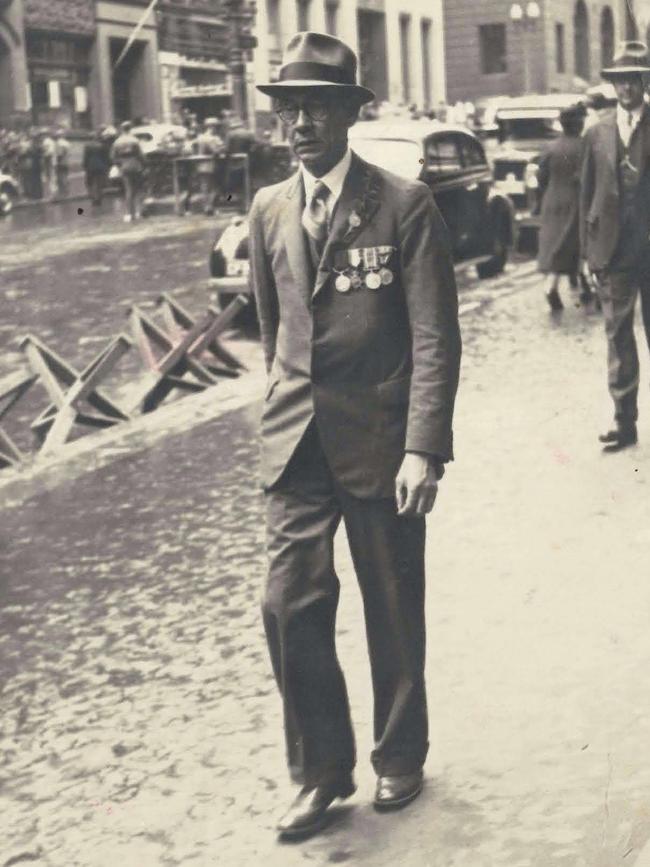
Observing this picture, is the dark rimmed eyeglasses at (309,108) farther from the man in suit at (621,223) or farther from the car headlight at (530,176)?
the car headlight at (530,176)

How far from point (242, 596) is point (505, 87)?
228ft

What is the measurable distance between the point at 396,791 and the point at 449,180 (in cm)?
1446

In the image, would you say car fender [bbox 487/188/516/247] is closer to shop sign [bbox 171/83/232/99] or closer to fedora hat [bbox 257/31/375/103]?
fedora hat [bbox 257/31/375/103]

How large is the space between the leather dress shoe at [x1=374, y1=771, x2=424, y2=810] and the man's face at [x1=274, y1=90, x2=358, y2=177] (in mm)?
1406

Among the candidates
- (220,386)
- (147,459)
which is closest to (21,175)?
(220,386)

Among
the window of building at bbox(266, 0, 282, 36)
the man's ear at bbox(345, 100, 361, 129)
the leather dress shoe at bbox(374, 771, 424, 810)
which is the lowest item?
the leather dress shoe at bbox(374, 771, 424, 810)

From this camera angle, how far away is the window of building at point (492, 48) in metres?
73.8

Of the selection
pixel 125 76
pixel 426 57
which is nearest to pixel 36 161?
pixel 125 76

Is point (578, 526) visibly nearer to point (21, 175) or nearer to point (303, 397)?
point (303, 397)

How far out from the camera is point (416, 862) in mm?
3877

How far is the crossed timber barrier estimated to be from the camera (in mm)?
9641

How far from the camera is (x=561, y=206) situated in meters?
15.1

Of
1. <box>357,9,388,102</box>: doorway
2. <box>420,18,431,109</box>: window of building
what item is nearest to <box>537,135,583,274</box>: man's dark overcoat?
<box>357,9,388,102</box>: doorway

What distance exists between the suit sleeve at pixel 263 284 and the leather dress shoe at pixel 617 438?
469 cm
